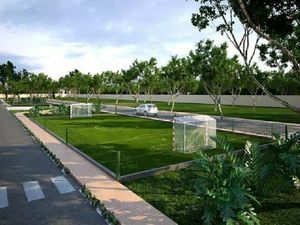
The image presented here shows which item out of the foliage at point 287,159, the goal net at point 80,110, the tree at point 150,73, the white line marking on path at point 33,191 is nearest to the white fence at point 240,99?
the tree at point 150,73

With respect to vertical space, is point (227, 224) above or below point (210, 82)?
below

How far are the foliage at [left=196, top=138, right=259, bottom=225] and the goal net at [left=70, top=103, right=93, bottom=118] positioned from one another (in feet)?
106

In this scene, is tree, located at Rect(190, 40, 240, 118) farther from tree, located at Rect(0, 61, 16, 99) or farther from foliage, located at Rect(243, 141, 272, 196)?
tree, located at Rect(0, 61, 16, 99)

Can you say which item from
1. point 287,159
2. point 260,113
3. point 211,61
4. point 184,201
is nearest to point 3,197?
point 184,201

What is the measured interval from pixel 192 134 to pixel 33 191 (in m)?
7.51

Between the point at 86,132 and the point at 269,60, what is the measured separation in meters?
12.8

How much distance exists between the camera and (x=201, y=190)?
7.59 meters

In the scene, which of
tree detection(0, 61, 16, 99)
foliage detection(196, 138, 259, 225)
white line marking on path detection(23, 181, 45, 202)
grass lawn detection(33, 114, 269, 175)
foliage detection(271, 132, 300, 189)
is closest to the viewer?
foliage detection(196, 138, 259, 225)

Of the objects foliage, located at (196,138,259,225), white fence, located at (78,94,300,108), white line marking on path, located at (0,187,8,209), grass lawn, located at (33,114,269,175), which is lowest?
white line marking on path, located at (0,187,8,209)

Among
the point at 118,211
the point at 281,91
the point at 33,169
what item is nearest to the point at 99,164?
the point at 33,169

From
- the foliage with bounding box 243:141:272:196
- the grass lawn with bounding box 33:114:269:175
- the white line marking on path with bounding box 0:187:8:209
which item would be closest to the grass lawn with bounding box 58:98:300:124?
the grass lawn with bounding box 33:114:269:175

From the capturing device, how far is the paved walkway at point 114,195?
8.51 m

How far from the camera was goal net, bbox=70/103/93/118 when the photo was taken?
39250 mm

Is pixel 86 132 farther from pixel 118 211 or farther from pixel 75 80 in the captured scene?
pixel 75 80
